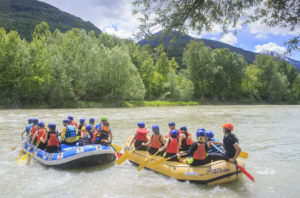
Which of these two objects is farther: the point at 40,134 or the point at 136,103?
the point at 136,103

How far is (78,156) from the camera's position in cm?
703

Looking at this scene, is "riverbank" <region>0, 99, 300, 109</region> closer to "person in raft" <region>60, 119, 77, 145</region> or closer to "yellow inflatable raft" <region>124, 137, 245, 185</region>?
"person in raft" <region>60, 119, 77, 145</region>

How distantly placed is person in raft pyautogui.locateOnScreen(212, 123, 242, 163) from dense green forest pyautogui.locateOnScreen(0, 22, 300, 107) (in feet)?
48.5

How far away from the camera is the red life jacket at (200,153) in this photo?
6199 millimetres

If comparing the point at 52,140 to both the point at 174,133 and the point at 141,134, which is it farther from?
the point at 174,133

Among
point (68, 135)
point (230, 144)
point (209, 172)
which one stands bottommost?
point (209, 172)

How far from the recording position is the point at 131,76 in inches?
1425

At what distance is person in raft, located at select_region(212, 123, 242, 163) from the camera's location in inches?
231

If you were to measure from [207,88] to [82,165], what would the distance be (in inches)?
1810

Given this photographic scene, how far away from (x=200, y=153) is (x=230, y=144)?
825mm

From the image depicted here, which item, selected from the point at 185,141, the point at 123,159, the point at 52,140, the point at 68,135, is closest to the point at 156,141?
the point at 185,141

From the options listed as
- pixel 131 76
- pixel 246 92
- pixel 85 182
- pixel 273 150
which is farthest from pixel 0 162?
pixel 246 92

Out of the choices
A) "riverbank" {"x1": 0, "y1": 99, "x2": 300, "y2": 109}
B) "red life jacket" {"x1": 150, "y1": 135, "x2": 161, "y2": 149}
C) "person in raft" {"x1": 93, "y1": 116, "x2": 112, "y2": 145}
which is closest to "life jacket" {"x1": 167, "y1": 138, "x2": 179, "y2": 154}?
"red life jacket" {"x1": 150, "y1": 135, "x2": 161, "y2": 149}

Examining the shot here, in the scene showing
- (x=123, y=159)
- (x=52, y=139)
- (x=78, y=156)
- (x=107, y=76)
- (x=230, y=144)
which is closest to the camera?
(x=230, y=144)
